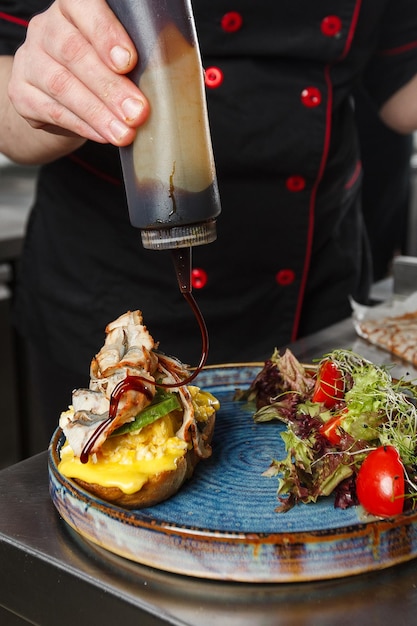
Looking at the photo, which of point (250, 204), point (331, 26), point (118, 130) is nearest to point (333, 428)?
point (118, 130)

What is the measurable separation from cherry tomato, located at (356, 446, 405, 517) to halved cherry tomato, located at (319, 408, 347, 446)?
0.28ft

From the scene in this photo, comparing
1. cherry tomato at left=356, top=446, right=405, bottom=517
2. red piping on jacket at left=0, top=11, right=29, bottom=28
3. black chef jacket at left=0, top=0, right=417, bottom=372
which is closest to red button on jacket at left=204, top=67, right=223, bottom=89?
black chef jacket at left=0, top=0, right=417, bottom=372

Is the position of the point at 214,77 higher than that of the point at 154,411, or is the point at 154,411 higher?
the point at 214,77

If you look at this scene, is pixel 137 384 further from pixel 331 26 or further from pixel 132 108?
pixel 331 26

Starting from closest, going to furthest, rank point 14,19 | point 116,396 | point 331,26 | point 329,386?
point 116,396
point 329,386
point 14,19
point 331,26

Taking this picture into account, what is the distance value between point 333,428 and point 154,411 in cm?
22

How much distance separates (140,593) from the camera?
85 centimetres

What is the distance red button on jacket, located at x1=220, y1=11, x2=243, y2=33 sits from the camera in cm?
163

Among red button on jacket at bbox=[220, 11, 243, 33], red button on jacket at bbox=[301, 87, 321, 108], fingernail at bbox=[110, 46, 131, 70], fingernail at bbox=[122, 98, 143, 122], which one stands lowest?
red button on jacket at bbox=[301, 87, 321, 108]

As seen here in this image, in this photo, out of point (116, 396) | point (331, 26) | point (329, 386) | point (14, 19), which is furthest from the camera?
point (331, 26)

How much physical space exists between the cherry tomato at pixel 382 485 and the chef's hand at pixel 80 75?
44 centimetres

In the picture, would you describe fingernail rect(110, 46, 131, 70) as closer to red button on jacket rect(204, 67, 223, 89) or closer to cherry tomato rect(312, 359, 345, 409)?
cherry tomato rect(312, 359, 345, 409)

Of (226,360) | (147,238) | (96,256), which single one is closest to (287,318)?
(226,360)

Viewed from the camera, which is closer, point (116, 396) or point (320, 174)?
point (116, 396)
